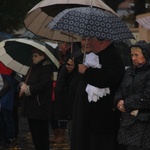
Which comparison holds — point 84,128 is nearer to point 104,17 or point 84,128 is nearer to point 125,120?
point 125,120

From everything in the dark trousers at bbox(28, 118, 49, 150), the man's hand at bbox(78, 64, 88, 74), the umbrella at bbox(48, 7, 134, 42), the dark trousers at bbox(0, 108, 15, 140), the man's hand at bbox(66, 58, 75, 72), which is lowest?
the dark trousers at bbox(0, 108, 15, 140)

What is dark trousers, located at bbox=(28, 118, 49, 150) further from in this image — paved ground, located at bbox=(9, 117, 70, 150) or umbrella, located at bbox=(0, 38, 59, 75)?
paved ground, located at bbox=(9, 117, 70, 150)

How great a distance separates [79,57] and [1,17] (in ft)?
49.5

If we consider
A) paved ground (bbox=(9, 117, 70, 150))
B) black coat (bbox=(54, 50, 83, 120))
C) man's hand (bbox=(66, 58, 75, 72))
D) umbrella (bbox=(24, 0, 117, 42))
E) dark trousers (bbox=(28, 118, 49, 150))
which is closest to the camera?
man's hand (bbox=(66, 58, 75, 72))

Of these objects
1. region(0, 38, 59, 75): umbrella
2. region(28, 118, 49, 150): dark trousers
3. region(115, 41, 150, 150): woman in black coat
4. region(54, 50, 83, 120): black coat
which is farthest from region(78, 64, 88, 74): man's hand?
region(28, 118, 49, 150): dark trousers

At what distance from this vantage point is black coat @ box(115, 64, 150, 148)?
6062 millimetres

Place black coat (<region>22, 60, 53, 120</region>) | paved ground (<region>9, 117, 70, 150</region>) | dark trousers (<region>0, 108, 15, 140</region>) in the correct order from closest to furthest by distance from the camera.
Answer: black coat (<region>22, 60, 53, 120</region>), paved ground (<region>9, 117, 70, 150</region>), dark trousers (<region>0, 108, 15, 140</region>)

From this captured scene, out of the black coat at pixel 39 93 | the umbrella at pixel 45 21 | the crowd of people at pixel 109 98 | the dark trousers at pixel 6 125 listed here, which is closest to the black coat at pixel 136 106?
the crowd of people at pixel 109 98

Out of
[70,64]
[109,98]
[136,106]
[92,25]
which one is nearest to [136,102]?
[136,106]

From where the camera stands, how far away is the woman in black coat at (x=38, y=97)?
8609 mm

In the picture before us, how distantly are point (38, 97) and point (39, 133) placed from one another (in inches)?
20.6

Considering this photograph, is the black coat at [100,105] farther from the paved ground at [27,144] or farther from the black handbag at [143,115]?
the paved ground at [27,144]

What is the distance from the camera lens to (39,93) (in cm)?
869

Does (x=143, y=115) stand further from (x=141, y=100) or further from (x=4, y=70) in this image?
(x=4, y=70)
